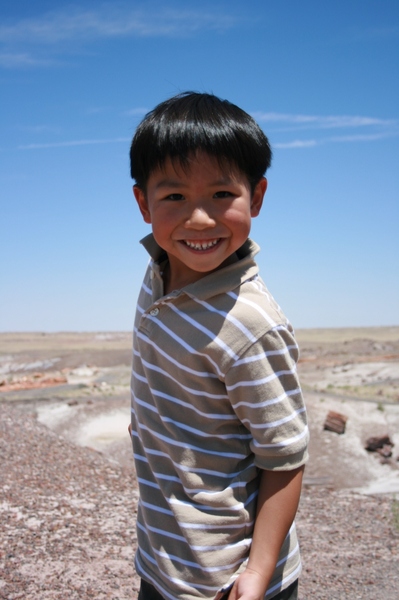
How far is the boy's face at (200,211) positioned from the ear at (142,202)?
0.44 feet

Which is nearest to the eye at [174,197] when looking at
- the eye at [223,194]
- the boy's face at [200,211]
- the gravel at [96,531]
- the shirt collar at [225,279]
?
the boy's face at [200,211]

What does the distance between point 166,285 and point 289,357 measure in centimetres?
52

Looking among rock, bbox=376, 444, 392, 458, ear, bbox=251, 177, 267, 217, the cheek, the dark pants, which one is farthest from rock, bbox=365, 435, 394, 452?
the cheek

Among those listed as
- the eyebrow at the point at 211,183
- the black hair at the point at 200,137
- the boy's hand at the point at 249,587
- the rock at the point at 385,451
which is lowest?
the rock at the point at 385,451

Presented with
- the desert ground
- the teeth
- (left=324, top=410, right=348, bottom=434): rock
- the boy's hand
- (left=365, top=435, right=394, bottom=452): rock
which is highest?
the teeth

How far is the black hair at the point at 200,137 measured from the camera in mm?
1828

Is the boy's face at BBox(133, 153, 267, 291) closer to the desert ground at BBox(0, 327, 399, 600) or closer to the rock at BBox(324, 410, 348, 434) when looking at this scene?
the desert ground at BBox(0, 327, 399, 600)

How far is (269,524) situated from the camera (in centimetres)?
175

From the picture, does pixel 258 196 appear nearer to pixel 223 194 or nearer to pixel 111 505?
pixel 223 194

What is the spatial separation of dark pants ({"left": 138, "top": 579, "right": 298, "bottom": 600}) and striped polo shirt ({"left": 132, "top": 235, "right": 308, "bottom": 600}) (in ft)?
0.11

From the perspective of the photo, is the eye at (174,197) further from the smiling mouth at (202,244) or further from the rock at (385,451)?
the rock at (385,451)

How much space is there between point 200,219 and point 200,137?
0.23 metres

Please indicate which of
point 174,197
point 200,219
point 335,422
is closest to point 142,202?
point 174,197

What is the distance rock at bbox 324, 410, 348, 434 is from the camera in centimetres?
1077
